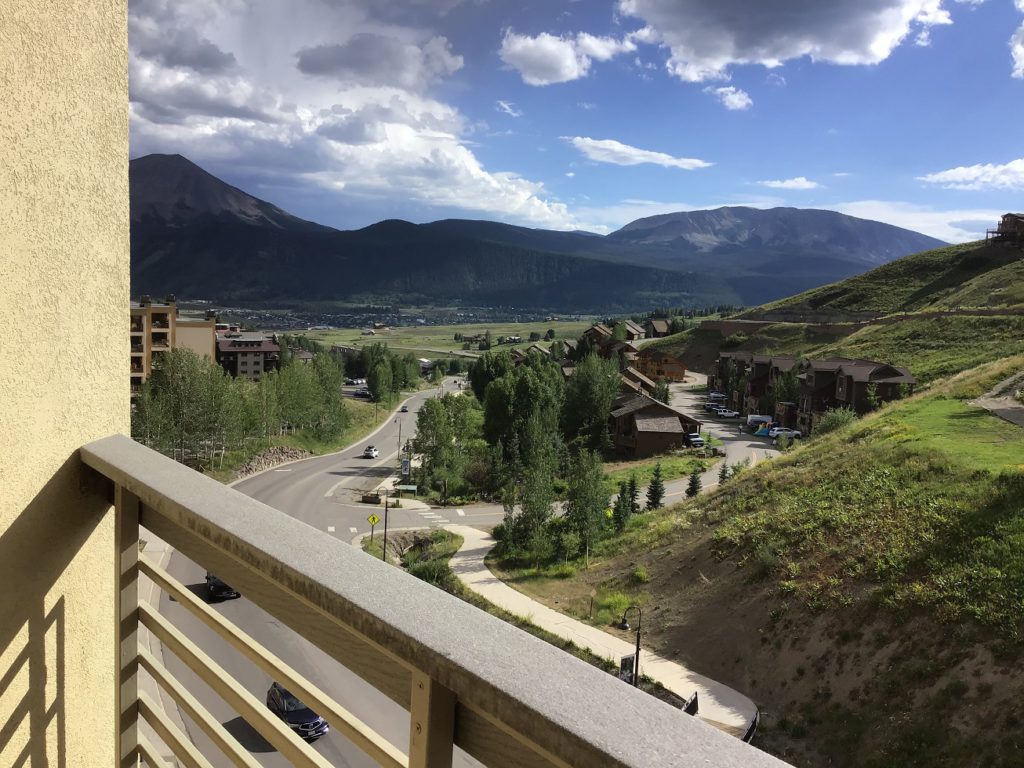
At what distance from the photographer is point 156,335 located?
A: 3897 cm

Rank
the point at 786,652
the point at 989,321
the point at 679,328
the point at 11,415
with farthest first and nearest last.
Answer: the point at 679,328
the point at 989,321
the point at 786,652
the point at 11,415

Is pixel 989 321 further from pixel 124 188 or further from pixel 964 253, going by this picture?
pixel 124 188

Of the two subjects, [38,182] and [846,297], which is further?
[846,297]

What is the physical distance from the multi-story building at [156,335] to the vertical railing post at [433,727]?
31.6 metres

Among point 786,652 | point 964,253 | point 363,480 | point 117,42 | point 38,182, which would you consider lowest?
point 363,480

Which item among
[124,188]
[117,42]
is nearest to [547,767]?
[124,188]

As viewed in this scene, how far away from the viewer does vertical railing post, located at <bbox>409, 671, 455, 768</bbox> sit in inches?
34.8

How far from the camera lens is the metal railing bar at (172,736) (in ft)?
5.11

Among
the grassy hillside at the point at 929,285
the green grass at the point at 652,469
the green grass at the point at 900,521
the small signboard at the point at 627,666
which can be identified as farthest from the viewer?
the grassy hillside at the point at 929,285

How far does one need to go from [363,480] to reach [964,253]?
215 ft

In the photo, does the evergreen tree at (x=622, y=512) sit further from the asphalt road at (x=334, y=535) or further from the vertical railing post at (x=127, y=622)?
the vertical railing post at (x=127, y=622)

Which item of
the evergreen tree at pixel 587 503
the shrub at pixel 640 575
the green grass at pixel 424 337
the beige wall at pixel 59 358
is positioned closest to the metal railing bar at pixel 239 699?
the beige wall at pixel 59 358

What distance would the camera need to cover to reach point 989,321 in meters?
44.6

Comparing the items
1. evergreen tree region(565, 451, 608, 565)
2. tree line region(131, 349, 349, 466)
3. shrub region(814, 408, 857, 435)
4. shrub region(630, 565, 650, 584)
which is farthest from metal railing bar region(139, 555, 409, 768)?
shrub region(814, 408, 857, 435)
